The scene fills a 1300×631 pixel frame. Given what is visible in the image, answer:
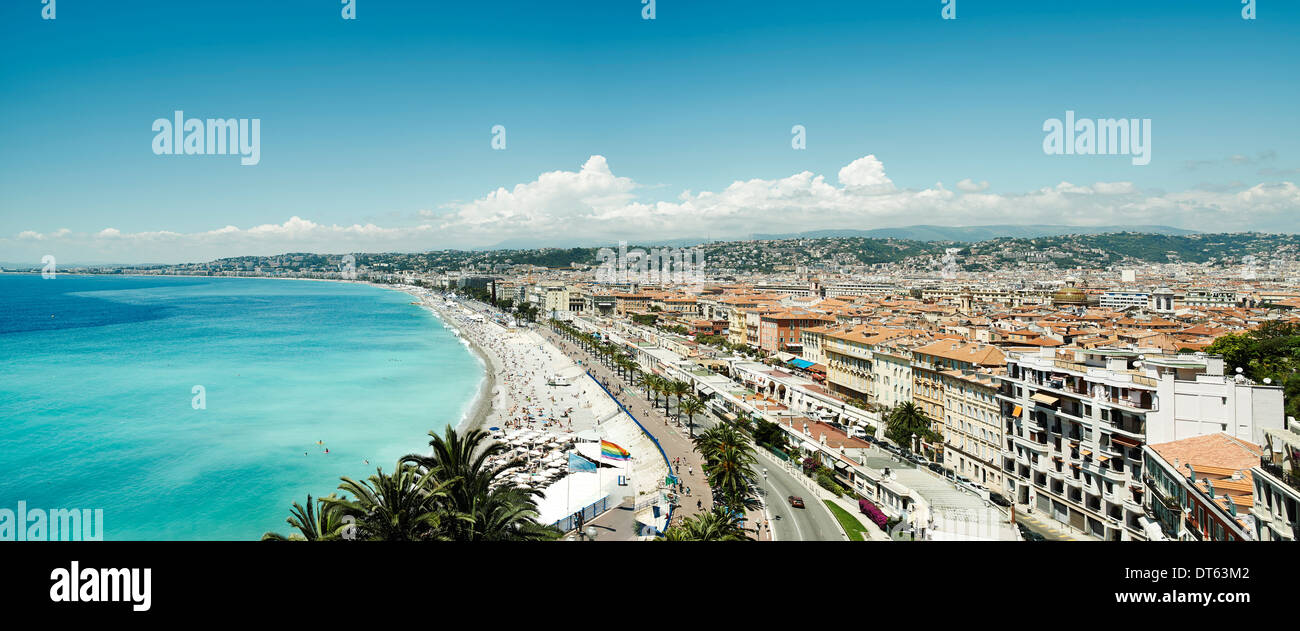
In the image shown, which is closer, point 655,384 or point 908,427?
point 908,427

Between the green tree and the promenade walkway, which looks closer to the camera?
the promenade walkway

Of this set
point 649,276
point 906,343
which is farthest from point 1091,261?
point 906,343

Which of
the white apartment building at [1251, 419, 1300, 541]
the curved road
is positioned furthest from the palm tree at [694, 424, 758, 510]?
the white apartment building at [1251, 419, 1300, 541]

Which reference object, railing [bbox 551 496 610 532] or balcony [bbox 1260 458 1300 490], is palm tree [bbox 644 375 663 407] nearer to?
railing [bbox 551 496 610 532]

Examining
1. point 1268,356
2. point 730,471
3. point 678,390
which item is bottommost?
point 730,471

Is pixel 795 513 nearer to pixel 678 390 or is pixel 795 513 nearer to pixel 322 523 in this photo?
pixel 322 523

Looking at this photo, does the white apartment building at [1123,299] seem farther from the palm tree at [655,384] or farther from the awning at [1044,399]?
the awning at [1044,399]

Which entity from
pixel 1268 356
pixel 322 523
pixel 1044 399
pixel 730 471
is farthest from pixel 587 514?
pixel 1268 356
